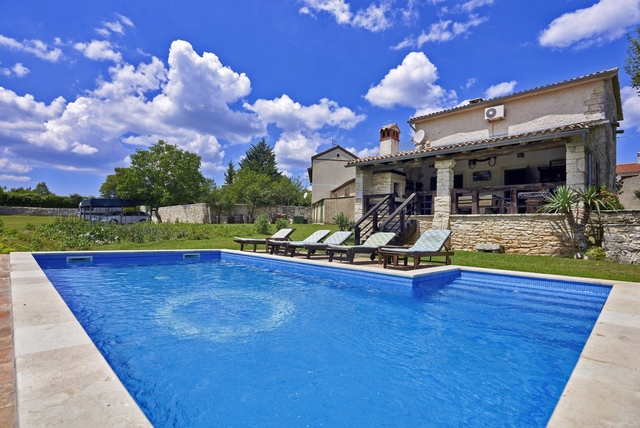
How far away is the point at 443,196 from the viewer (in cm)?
1272

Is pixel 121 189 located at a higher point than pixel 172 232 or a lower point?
higher

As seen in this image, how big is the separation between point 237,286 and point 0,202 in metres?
45.9

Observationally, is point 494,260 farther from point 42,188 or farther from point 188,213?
point 42,188

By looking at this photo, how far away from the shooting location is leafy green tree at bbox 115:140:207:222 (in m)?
34.8

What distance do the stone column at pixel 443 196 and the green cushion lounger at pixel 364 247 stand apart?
343 cm

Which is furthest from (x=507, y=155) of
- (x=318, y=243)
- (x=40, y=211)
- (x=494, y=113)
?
(x=40, y=211)

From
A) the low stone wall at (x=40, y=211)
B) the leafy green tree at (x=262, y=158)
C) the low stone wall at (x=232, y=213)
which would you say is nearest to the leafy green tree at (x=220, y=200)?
the low stone wall at (x=232, y=213)

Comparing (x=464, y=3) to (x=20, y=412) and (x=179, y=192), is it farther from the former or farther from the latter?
(x=179, y=192)

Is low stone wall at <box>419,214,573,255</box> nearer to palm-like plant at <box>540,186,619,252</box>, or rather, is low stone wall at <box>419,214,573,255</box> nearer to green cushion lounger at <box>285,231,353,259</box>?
palm-like plant at <box>540,186,619,252</box>

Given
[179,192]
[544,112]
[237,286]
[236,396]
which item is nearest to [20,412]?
[236,396]

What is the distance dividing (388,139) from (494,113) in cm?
577

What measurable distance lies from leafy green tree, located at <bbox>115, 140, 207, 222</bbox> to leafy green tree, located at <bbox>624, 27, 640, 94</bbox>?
36.1 m

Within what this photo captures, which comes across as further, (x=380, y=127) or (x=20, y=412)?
(x=380, y=127)

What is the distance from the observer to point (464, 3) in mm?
12180
